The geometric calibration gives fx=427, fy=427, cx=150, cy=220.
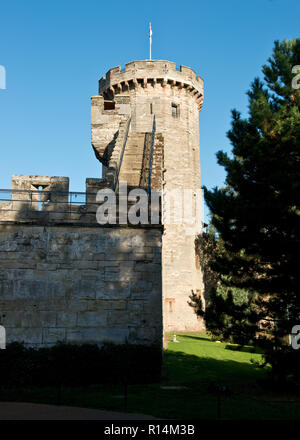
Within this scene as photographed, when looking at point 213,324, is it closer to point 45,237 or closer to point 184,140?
point 45,237

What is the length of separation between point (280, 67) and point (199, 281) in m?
25.9

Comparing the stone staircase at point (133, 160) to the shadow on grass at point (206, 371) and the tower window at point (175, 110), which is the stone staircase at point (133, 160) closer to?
the shadow on grass at point (206, 371)

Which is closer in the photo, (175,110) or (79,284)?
(79,284)

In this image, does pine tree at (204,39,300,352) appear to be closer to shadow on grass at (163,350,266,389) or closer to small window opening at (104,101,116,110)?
shadow on grass at (163,350,266,389)

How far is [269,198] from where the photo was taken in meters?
11.4

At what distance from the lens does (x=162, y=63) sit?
3784cm

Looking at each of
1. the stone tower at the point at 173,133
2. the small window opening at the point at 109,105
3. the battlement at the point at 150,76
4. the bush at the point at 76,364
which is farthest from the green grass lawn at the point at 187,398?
the battlement at the point at 150,76

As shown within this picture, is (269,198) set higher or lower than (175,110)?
lower

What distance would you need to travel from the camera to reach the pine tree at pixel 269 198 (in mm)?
11086

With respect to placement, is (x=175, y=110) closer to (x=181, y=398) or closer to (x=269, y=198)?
(x=269, y=198)

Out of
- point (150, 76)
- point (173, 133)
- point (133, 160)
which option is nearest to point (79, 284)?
point (133, 160)

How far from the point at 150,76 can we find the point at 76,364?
103 feet

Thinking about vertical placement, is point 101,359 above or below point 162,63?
below
